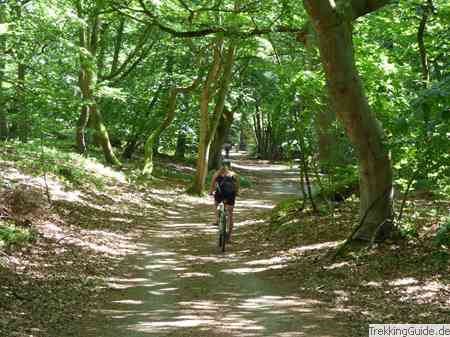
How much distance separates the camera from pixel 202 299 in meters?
7.67

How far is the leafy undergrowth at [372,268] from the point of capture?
6.88 m

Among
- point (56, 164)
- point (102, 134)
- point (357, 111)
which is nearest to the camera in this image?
point (357, 111)

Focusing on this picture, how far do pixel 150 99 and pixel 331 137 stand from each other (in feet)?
59.7

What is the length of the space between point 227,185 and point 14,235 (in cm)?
448

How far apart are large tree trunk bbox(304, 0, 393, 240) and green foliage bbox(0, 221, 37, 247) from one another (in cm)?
572

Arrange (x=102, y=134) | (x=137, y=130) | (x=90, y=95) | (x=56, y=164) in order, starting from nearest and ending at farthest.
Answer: (x=56, y=164), (x=90, y=95), (x=102, y=134), (x=137, y=130)

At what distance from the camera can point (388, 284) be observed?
25.9ft

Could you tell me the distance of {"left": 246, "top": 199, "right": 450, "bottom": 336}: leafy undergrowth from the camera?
6.88 metres

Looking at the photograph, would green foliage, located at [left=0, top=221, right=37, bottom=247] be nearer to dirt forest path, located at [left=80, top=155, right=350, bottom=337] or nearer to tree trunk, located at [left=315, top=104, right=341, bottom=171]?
dirt forest path, located at [left=80, top=155, right=350, bottom=337]

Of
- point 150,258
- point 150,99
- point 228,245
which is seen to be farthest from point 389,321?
point 150,99

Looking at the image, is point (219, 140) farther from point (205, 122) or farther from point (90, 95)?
point (90, 95)

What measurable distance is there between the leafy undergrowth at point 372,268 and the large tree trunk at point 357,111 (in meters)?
0.55

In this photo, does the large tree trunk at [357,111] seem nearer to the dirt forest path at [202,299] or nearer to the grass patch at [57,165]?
the dirt forest path at [202,299]

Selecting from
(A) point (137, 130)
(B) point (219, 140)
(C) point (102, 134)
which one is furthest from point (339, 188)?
(B) point (219, 140)
